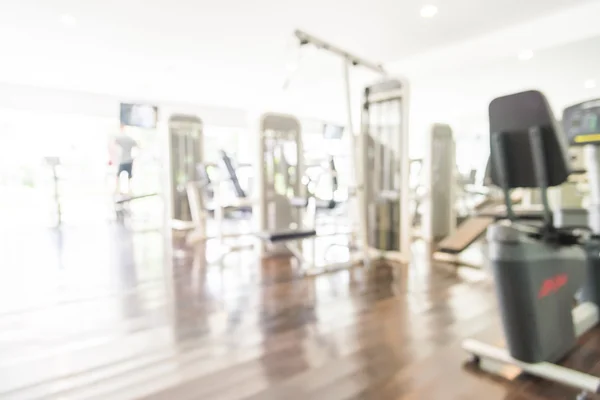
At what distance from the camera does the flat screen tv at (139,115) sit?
9.68 metres

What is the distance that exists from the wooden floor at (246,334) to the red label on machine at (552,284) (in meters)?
0.37

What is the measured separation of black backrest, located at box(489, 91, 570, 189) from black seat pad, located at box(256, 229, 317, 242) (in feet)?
6.66

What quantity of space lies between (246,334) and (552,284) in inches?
59.0

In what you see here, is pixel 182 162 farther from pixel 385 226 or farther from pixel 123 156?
pixel 385 226

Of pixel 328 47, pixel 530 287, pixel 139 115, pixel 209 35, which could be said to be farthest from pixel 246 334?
pixel 139 115

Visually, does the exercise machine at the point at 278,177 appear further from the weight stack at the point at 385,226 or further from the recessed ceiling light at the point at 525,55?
the recessed ceiling light at the point at 525,55

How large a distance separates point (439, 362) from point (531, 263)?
2.07 feet

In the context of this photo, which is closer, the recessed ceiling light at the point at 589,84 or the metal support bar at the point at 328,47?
the metal support bar at the point at 328,47

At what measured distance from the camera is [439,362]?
1.87 meters

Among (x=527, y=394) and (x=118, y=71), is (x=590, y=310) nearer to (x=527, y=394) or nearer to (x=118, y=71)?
(x=527, y=394)

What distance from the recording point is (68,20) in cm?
552

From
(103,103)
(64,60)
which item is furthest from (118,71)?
(103,103)

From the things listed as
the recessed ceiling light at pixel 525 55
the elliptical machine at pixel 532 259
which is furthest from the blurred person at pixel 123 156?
the recessed ceiling light at pixel 525 55

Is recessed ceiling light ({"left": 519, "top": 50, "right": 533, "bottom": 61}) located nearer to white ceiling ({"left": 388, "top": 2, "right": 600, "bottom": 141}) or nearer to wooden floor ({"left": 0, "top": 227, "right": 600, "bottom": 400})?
white ceiling ({"left": 388, "top": 2, "right": 600, "bottom": 141})
